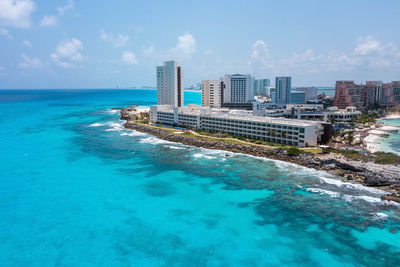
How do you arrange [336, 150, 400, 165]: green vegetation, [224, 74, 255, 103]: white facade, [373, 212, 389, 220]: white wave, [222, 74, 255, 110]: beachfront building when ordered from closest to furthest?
[373, 212, 389, 220]: white wave, [336, 150, 400, 165]: green vegetation, [222, 74, 255, 110]: beachfront building, [224, 74, 255, 103]: white facade

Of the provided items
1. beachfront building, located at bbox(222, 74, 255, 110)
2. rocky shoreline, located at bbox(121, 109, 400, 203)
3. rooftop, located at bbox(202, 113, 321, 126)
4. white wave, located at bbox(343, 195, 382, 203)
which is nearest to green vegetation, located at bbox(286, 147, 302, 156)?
rocky shoreline, located at bbox(121, 109, 400, 203)

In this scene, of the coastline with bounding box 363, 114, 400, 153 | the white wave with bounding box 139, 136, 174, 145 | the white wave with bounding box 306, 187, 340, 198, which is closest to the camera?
the white wave with bounding box 306, 187, 340, 198

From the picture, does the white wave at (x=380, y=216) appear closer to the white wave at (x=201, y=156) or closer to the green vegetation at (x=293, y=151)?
the green vegetation at (x=293, y=151)

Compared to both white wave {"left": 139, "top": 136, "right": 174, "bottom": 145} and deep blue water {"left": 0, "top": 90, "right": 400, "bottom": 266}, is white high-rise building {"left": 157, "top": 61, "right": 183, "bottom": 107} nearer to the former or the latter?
white wave {"left": 139, "top": 136, "right": 174, "bottom": 145}

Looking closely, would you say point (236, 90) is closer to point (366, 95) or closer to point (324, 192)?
point (366, 95)

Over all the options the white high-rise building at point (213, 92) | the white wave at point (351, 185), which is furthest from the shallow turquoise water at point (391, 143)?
the white high-rise building at point (213, 92)

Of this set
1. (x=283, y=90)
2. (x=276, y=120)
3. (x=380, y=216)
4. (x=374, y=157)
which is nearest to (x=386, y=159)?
(x=374, y=157)
